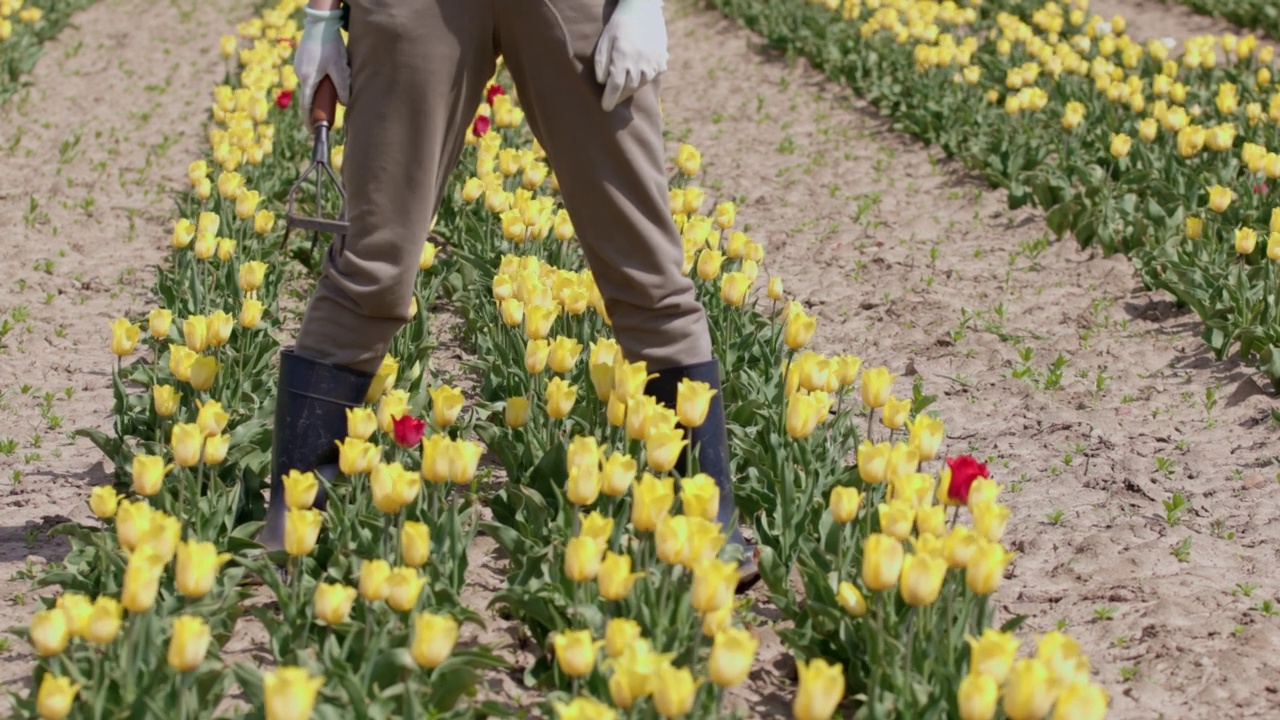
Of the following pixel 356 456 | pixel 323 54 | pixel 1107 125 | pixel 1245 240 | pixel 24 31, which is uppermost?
pixel 323 54

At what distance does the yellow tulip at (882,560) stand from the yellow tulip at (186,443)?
132 cm

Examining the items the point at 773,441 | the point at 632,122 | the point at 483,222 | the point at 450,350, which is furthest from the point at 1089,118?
the point at 632,122

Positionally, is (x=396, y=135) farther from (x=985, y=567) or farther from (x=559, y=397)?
(x=985, y=567)

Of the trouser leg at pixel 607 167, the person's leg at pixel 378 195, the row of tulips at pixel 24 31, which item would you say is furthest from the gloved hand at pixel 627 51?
the row of tulips at pixel 24 31

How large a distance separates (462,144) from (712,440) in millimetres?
824

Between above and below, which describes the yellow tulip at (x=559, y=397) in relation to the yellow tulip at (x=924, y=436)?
below

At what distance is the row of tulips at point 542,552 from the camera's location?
8.37 ft

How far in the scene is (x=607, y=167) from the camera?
3236 millimetres

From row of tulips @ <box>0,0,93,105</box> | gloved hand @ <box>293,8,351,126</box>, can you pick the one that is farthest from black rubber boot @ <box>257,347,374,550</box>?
row of tulips @ <box>0,0,93,105</box>

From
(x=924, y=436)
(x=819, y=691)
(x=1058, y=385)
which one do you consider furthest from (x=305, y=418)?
(x=1058, y=385)

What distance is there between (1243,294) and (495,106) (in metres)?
2.86

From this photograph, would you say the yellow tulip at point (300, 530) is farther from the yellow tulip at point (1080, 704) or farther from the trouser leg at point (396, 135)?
the yellow tulip at point (1080, 704)

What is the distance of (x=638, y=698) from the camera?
7.94 feet

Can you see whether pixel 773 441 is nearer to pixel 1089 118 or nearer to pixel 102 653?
pixel 102 653
